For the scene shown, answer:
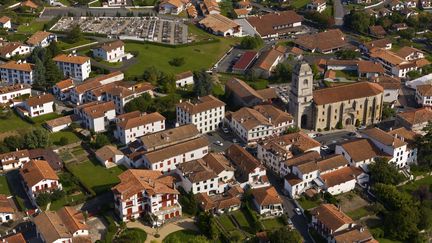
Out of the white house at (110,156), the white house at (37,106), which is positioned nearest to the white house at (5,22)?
the white house at (37,106)

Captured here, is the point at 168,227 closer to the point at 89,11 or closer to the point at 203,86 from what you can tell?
the point at 203,86

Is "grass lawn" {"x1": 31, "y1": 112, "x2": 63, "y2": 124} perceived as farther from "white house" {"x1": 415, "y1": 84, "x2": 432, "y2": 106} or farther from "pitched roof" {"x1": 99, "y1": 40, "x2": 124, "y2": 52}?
"white house" {"x1": 415, "y1": 84, "x2": 432, "y2": 106}

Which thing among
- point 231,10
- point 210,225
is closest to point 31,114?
point 210,225

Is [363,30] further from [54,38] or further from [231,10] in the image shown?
[54,38]

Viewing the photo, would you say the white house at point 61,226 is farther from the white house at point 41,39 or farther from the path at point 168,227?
the white house at point 41,39

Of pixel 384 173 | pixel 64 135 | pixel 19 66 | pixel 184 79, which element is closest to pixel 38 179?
pixel 64 135

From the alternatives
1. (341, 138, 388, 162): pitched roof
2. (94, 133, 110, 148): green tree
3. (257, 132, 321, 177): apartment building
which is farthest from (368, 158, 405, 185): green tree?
(94, 133, 110, 148): green tree
